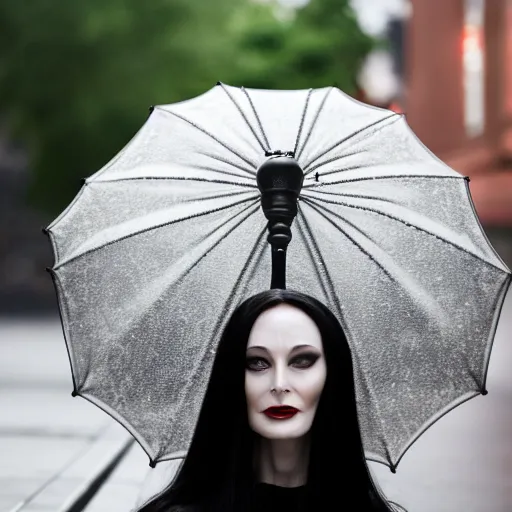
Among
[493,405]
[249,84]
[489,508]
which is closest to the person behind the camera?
[489,508]

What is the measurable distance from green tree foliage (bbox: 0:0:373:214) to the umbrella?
78.5ft

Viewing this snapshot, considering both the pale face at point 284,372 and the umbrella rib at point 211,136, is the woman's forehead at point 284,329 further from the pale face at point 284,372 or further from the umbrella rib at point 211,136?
the umbrella rib at point 211,136

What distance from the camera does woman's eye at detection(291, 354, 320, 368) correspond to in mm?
3879

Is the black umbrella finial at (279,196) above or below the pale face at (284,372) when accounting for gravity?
above

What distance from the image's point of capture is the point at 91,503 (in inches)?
263

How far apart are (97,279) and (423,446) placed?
17.4 feet

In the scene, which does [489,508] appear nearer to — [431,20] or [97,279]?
[97,279]

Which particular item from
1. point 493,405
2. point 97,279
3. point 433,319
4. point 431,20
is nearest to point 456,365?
point 433,319

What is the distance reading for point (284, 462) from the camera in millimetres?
3996

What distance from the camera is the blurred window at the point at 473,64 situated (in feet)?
76.4

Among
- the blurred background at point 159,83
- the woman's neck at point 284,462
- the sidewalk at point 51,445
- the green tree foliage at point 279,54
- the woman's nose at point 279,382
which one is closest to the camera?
the woman's nose at point 279,382

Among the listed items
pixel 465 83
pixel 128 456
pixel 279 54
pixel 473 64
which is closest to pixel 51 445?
pixel 128 456

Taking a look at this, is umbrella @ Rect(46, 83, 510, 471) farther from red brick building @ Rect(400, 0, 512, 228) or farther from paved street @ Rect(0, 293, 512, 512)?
red brick building @ Rect(400, 0, 512, 228)

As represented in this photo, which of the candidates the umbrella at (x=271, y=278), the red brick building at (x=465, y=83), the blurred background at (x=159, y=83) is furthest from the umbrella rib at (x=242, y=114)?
the red brick building at (x=465, y=83)
